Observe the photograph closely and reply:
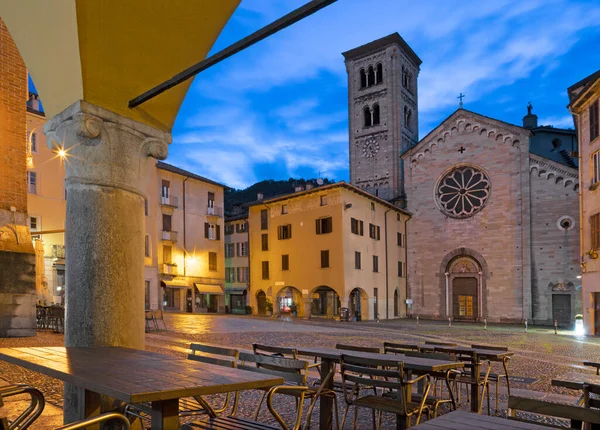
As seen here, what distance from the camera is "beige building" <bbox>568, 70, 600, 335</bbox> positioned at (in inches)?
872

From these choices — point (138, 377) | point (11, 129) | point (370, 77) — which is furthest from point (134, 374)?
point (370, 77)

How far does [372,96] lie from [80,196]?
1687 inches

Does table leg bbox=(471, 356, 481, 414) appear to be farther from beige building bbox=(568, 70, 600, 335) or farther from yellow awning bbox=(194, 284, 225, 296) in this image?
yellow awning bbox=(194, 284, 225, 296)

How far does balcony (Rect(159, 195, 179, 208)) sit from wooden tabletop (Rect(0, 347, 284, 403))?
3281cm

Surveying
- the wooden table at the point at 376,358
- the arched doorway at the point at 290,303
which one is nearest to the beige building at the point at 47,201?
the arched doorway at the point at 290,303

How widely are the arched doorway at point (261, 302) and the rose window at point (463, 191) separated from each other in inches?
565

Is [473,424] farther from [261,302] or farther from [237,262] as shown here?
[237,262]

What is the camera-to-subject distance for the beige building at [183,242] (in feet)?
112

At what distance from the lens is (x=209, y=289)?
39.0m

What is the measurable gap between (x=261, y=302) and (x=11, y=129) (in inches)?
1042

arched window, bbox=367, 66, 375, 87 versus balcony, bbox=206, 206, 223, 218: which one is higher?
arched window, bbox=367, 66, 375, 87

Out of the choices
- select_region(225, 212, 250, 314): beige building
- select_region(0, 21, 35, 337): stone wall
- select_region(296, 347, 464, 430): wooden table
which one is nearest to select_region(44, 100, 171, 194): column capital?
select_region(296, 347, 464, 430): wooden table

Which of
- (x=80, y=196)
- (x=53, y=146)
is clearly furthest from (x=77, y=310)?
(x=53, y=146)

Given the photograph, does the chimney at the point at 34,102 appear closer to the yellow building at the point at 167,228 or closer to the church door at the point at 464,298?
the yellow building at the point at 167,228
